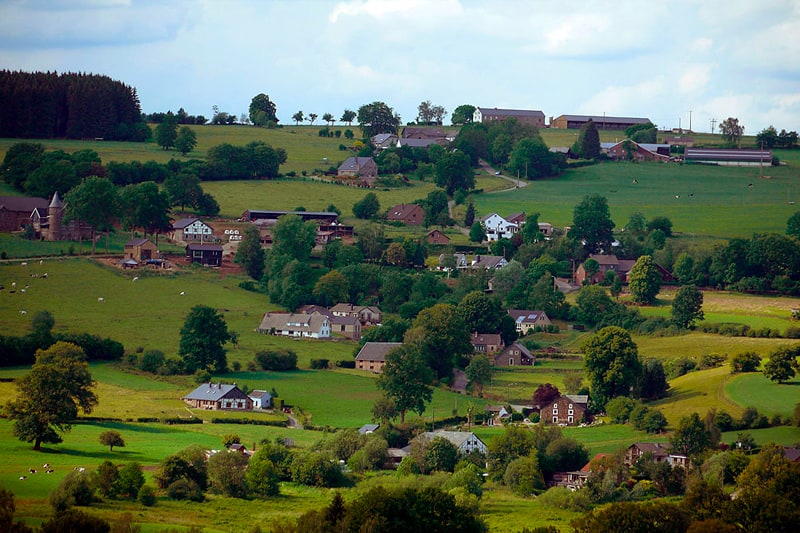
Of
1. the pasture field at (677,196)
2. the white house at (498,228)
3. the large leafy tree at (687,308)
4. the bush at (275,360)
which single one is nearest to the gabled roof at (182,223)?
the white house at (498,228)

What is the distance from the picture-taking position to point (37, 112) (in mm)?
129250

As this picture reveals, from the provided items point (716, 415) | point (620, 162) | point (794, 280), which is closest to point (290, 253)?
point (794, 280)

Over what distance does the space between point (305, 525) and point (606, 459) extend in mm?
18448

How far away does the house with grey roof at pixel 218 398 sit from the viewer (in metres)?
68.1

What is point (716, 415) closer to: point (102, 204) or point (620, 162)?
point (102, 204)

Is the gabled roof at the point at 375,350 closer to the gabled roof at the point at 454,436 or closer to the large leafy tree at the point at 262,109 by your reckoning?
the gabled roof at the point at 454,436

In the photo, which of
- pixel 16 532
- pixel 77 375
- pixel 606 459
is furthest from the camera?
pixel 77 375

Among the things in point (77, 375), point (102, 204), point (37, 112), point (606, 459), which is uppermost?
point (37, 112)

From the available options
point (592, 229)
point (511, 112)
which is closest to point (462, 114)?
point (511, 112)

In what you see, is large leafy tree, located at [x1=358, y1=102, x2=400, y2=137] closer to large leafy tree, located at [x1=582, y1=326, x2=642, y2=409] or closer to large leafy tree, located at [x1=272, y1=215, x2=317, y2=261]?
large leafy tree, located at [x1=272, y1=215, x2=317, y2=261]

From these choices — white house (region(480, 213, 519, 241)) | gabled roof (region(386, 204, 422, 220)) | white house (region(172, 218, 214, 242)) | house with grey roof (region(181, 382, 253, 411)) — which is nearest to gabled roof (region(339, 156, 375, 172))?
gabled roof (region(386, 204, 422, 220))

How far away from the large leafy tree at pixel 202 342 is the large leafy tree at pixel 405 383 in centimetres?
1089

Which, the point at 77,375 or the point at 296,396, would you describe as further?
the point at 296,396

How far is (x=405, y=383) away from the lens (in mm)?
68875
